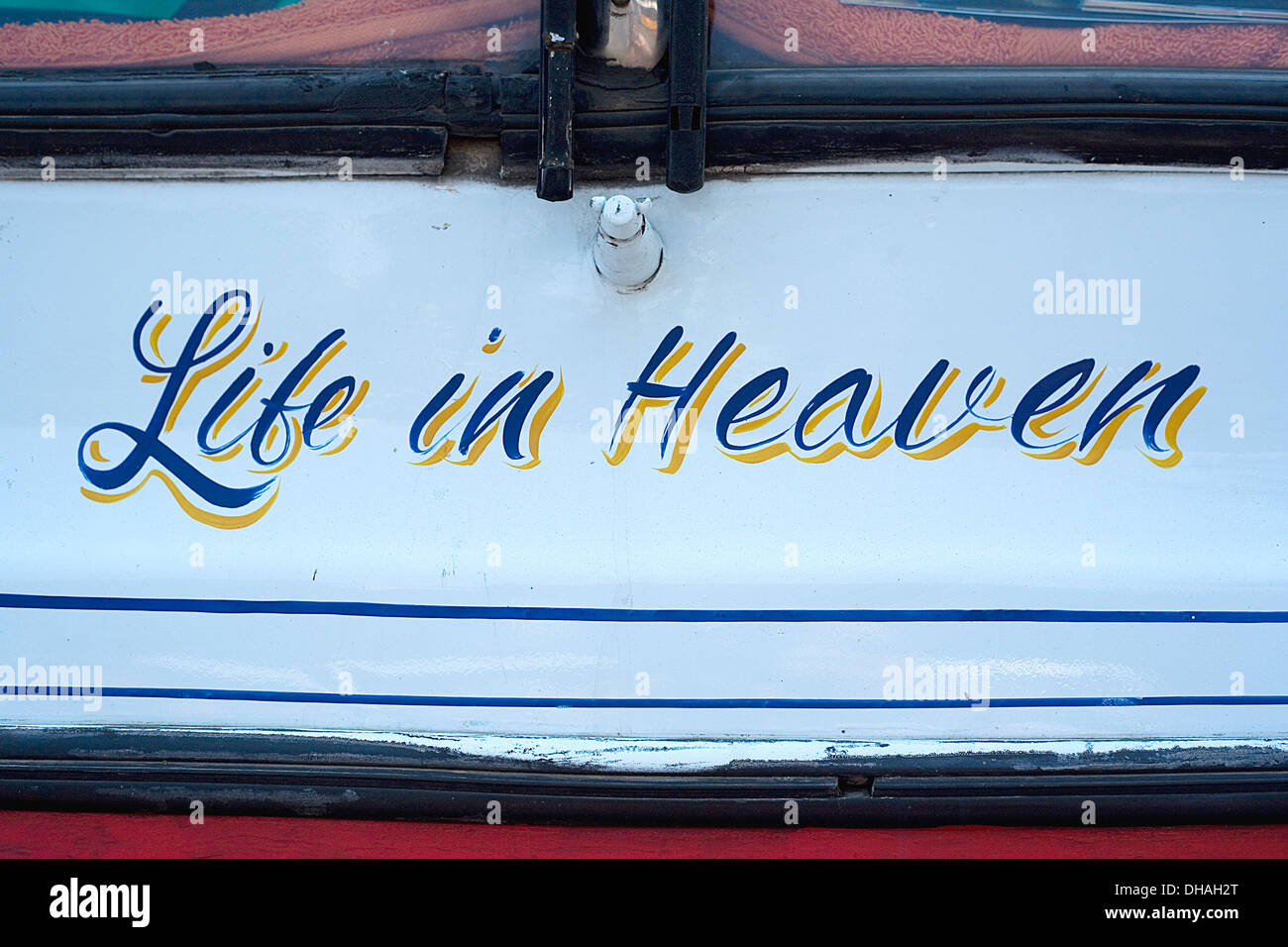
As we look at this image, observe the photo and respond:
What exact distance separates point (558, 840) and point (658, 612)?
48cm

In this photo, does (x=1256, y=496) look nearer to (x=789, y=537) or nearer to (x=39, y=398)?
(x=789, y=537)

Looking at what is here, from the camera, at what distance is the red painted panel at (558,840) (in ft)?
7.32

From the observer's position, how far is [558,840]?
7.39 ft

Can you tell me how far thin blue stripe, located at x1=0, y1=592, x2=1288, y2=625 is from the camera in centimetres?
220

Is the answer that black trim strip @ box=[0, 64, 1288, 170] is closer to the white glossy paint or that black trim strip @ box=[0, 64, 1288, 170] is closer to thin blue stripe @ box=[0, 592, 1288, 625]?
the white glossy paint

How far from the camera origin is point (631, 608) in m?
2.21

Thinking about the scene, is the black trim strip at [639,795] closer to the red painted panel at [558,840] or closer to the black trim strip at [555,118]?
the red painted panel at [558,840]

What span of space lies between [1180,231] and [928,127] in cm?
52

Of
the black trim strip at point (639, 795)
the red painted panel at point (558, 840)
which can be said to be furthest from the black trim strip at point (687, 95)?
the red painted panel at point (558, 840)

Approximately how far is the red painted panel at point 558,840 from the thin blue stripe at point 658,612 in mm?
398

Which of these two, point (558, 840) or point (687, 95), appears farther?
point (558, 840)

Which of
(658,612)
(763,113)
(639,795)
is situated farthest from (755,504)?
(763,113)

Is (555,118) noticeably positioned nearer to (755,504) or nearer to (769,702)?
(755,504)
